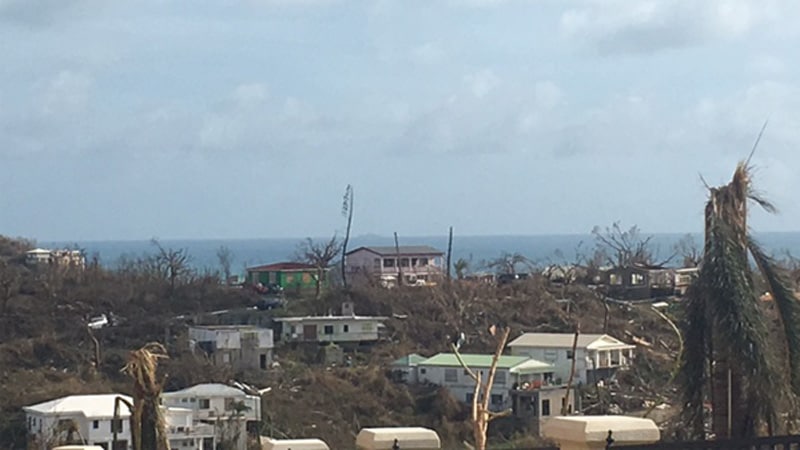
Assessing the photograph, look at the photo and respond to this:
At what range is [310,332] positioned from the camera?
3731 cm

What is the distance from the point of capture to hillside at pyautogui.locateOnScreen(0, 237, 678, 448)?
2908cm

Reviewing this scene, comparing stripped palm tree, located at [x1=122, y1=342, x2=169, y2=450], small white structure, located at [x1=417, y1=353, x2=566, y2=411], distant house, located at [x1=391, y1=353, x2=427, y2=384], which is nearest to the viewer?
stripped palm tree, located at [x1=122, y1=342, x2=169, y2=450]

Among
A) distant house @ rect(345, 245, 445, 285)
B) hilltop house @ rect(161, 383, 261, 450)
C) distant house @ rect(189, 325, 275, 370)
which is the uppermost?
distant house @ rect(345, 245, 445, 285)

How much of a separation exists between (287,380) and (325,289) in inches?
470

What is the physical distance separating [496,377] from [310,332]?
780 cm

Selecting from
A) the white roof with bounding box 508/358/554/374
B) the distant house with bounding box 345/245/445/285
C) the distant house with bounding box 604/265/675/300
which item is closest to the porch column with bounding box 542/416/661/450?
the white roof with bounding box 508/358/554/374

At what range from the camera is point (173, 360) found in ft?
109

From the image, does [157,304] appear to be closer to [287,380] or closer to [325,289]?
[325,289]

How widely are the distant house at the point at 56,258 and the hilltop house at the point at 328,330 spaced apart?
1092 cm

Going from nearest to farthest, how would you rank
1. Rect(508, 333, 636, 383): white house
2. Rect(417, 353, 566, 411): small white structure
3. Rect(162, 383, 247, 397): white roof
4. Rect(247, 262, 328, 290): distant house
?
Rect(162, 383, 247, 397): white roof → Rect(417, 353, 566, 411): small white structure → Rect(508, 333, 636, 383): white house → Rect(247, 262, 328, 290): distant house

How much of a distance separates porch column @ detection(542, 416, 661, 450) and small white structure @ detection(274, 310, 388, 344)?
31385 millimetres

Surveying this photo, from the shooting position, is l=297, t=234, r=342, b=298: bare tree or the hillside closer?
the hillside

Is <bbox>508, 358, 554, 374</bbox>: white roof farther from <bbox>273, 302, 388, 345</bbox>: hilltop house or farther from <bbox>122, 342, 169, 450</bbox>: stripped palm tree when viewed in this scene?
<bbox>122, 342, 169, 450</bbox>: stripped palm tree

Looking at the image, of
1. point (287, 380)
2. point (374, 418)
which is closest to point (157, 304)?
point (287, 380)
